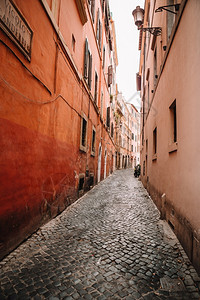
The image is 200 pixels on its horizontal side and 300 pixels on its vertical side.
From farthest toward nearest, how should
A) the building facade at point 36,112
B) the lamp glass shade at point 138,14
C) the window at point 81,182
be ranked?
the window at point 81,182 < the lamp glass shade at point 138,14 < the building facade at point 36,112

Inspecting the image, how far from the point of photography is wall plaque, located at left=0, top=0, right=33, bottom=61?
289cm

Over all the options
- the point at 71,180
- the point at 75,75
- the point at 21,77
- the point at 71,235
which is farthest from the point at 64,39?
the point at 71,235

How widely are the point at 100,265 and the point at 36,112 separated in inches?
120

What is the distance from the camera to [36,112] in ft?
13.2

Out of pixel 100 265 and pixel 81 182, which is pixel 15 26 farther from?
pixel 81 182

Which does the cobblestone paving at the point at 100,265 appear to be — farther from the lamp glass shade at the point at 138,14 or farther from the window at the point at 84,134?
the lamp glass shade at the point at 138,14

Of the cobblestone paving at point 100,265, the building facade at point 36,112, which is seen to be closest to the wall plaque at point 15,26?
the building facade at point 36,112

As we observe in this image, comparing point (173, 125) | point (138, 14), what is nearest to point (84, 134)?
point (173, 125)

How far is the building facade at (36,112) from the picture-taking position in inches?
119

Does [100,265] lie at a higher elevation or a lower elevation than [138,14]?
lower

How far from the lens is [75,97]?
7.04 metres

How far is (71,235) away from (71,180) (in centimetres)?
286

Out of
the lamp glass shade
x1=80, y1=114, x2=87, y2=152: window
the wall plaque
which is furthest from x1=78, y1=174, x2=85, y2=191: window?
the lamp glass shade

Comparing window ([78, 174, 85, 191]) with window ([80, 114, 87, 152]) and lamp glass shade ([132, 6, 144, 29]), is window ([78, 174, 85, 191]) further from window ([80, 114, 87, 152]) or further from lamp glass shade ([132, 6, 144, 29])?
lamp glass shade ([132, 6, 144, 29])
